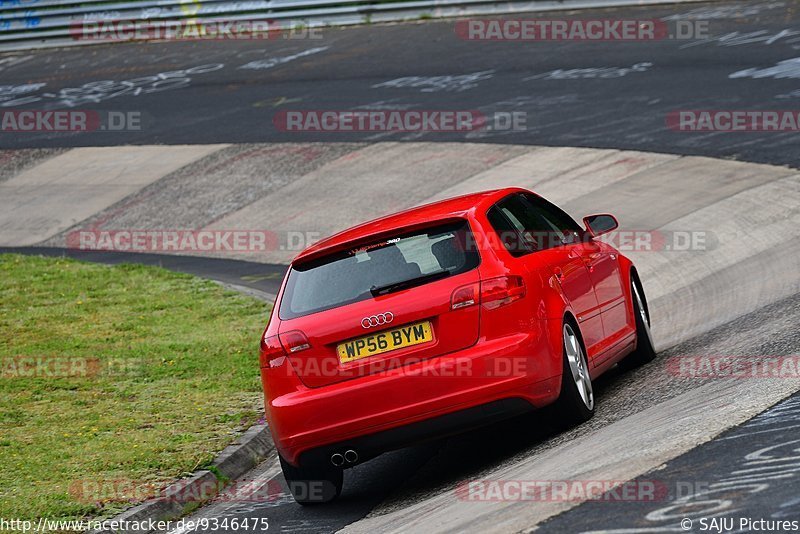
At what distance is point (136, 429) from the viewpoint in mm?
9414

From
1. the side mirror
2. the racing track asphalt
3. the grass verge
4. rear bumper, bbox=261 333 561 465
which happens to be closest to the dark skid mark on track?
rear bumper, bbox=261 333 561 465

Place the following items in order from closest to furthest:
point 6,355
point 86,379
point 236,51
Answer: point 86,379
point 6,355
point 236,51

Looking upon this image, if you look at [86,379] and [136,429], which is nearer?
[136,429]

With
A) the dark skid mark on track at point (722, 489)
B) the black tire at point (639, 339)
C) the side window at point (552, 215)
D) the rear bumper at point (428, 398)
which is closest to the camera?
the dark skid mark on track at point (722, 489)

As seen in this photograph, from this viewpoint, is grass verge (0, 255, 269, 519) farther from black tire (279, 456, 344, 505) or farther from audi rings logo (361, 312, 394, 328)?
audi rings logo (361, 312, 394, 328)

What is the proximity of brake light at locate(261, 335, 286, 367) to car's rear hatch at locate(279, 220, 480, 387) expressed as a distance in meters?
0.06

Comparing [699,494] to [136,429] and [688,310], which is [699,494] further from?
[688,310]

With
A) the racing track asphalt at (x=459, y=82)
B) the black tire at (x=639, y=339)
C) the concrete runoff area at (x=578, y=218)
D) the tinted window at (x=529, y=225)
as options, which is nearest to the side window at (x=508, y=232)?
the tinted window at (x=529, y=225)

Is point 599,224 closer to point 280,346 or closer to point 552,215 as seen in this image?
point 552,215

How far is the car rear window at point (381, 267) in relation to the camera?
7520 mm

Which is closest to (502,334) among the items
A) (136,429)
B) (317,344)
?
(317,344)

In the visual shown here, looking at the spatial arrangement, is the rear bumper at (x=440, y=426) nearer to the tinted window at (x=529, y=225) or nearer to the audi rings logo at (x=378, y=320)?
the audi rings logo at (x=378, y=320)

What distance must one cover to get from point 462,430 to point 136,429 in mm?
3064

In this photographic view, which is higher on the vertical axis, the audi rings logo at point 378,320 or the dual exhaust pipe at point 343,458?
the audi rings logo at point 378,320
